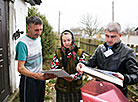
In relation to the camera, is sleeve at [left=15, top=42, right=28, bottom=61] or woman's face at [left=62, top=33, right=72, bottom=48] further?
woman's face at [left=62, top=33, right=72, bottom=48]

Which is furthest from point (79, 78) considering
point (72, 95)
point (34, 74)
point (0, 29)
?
point (0, 29)

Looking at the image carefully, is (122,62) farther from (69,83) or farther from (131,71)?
(69,83)

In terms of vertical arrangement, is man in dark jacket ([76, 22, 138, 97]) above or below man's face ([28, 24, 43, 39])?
below

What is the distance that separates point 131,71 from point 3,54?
283 cm

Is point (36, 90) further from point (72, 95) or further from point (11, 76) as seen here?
point (11, 76)

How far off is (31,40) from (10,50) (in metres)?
1.74

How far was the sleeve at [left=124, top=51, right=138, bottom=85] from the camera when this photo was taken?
1.32m

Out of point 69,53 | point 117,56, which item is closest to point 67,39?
point 69,53

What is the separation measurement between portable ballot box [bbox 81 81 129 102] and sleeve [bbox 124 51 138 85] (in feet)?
Answer: 0.95

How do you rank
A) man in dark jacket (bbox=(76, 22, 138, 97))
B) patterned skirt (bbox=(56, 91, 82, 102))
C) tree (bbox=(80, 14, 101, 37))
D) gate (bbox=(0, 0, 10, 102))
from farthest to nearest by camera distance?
tree (bbox=(80, 14, 101, 37)), gate (bbox=(0, 0, 10, 102)), patterned skirt (bbox=(56, 91, 82, 102)), man in dark jacket (bbox=(76, 22, 138, 97))

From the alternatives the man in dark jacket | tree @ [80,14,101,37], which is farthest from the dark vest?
tree @ [80,14,101,37]

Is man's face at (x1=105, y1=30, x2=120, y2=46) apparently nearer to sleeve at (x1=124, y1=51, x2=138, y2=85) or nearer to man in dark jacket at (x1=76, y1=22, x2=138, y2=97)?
man in dark jacket at (x1=76, y1=22, x2=138, y2=97)

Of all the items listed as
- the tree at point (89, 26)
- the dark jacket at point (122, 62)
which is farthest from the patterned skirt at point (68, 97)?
the tree at point (89, 26)

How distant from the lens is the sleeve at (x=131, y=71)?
4.32 feet
